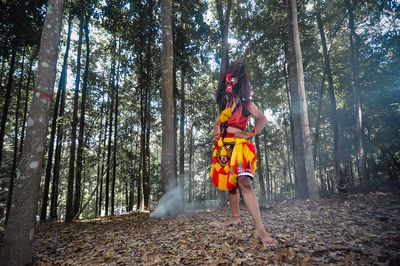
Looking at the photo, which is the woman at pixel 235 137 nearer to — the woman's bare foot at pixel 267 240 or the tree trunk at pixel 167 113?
the woman's bare foot at pixel 267 240

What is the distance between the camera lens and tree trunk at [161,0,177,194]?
5.85m

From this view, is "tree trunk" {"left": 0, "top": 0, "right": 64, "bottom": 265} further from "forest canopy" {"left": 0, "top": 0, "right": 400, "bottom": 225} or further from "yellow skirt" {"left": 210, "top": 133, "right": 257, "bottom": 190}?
"forest canopy" {"left": 0, "top": 0, "right": 400, "bottom": 225}

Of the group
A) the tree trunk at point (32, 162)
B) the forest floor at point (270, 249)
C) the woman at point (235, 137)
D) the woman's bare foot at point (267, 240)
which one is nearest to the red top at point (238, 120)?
the woman at point (235, 137)

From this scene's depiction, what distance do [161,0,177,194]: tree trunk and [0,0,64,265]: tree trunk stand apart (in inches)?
125

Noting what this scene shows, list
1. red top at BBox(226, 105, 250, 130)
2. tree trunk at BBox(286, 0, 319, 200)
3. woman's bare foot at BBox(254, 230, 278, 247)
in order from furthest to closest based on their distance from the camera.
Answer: tree trunk at BBox(286, 0, 319, 200), red top at BBox(226, 105, 250, 130), woman's bare foot at BBox(254, 230, 278, 247)

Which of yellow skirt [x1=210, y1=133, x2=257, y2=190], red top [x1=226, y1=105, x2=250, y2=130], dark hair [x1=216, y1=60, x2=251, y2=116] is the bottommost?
yellow skirt [x1=210, y1=133, x2=257, y2=190]

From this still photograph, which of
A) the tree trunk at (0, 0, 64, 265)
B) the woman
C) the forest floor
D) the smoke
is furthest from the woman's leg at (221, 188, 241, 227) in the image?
the tree trunk at (0, 0, 64, 265)

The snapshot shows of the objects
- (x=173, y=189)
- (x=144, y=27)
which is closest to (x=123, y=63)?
(x=144, y=27)

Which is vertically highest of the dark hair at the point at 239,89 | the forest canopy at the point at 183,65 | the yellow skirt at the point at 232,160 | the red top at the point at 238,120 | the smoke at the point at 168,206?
the forest canopy at the point at 183,65

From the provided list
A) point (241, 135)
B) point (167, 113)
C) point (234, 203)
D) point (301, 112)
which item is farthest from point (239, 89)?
point (301, 112)

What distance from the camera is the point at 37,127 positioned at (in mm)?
3170

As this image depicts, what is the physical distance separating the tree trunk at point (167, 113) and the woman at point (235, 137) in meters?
2.95

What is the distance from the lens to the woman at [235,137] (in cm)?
274

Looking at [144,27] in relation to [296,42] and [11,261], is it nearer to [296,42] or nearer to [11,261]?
[296,42]
